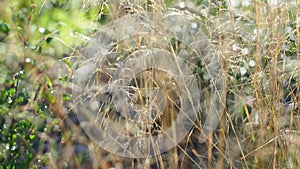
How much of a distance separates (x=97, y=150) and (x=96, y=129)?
0.32 feet

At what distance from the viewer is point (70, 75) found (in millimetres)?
2873

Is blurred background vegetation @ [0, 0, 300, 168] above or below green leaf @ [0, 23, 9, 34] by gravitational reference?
below

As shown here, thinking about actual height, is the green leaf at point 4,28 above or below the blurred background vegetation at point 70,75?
above

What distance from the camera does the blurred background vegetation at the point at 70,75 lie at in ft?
8.32

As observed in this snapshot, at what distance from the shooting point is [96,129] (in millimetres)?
2928

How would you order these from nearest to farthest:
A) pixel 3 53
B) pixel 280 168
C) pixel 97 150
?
pixel 280 168 → pixel 3 53 → pixel 97 150

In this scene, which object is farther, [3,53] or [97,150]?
[97,150]

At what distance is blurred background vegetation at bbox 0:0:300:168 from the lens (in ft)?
8.32

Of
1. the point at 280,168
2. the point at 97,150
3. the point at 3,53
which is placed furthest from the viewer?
the point at 97,150

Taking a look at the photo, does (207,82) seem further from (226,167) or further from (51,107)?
(51,107)

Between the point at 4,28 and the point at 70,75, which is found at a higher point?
the point at 4,28

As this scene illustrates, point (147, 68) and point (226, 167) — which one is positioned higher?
point (147, 68)

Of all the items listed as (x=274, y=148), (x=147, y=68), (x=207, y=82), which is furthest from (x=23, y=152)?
(x=274, y=148)

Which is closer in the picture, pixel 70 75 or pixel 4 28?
pixel 4 28
